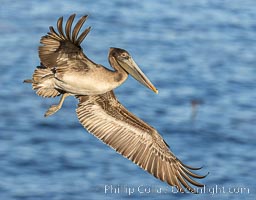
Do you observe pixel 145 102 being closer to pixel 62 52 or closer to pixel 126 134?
pixel 126 134

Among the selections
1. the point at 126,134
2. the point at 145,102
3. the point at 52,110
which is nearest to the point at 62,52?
the point at 52,110

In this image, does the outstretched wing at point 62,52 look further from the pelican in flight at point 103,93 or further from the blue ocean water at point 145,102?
the blue ocean water at point 145,102

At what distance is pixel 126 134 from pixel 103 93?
79 centimetres

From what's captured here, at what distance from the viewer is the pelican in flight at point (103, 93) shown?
1286 cm

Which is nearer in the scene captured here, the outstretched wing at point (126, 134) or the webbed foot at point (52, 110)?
the webbed foot at point (52, 110)

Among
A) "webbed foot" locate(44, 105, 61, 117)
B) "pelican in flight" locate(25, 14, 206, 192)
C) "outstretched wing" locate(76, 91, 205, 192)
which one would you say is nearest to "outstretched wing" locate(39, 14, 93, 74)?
"pelican in flight" locate(25, 14, 206, 192)

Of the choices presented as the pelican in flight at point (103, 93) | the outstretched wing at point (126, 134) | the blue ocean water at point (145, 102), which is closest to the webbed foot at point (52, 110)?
the pelican in flight at point (103, 93)

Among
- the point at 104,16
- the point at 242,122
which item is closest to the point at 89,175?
the point at 242,122

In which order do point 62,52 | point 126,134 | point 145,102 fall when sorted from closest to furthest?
point 62,52, point 126,134, point 145,102

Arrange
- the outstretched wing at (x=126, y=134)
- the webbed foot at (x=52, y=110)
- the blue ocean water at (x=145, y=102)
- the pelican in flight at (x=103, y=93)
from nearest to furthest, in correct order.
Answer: the pelican in flight at (x=103, y=93) → the webbed foot at (x=52, y=110) → the outstretched wing at (x=126, y=134) → the blue ocean water at (x=145, y=102)

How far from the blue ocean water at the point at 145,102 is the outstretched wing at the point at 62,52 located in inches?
344

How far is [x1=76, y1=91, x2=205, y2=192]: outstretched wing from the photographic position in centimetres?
1398

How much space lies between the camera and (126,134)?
14148 mm

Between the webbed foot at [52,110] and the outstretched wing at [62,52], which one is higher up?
the outstretched wing at [62,52]
